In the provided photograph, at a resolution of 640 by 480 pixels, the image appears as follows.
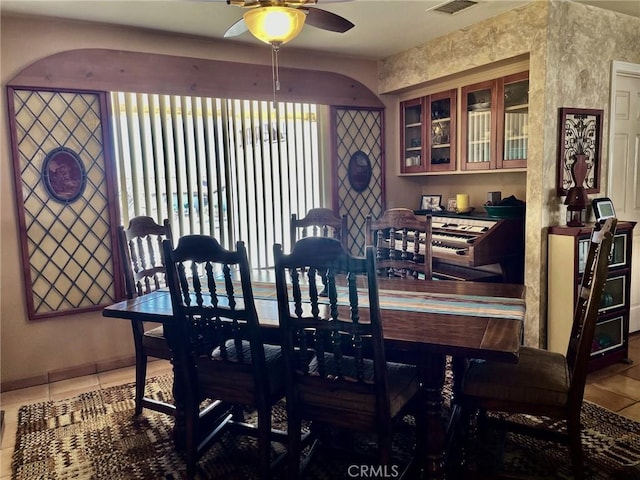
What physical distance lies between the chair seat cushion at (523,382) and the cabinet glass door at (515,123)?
1850 mm

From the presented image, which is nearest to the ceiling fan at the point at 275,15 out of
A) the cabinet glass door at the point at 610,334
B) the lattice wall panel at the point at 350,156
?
the lattice wall panel at the point at 350,156

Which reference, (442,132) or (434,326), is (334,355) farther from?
(442,132)

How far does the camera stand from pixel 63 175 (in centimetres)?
329

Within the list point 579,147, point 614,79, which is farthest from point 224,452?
point 614,79

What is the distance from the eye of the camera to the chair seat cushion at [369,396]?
5.81 ft

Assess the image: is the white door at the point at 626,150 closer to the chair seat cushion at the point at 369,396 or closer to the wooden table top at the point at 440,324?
the wooden table top at the point at 440,324

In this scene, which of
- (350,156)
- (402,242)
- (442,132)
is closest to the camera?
(402,242)

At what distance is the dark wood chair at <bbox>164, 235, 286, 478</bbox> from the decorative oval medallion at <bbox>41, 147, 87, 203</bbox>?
171 centimetres

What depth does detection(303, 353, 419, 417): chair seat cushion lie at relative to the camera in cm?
177

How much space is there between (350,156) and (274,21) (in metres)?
2.46

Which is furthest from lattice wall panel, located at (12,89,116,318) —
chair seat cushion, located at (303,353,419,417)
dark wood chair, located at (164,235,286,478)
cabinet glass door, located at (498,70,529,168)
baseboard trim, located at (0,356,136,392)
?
cabinet glass door, located at (498,70,529,168)

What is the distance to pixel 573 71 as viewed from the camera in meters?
3.19

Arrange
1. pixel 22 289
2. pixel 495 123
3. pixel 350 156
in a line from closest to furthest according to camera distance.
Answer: pixel 22 289, pixel 495 123, pixel 350 156

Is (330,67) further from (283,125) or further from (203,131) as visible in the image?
(203,131)
